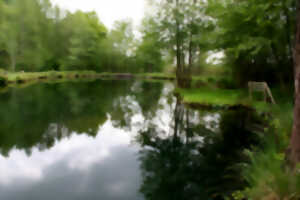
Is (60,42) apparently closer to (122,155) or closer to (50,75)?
(50,75)

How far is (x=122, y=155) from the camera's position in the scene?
6770mm

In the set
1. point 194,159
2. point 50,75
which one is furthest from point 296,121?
point 50,75

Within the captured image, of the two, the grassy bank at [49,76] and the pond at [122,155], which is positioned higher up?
the grassy bank at [49,76]

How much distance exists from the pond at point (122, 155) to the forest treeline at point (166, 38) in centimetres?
451

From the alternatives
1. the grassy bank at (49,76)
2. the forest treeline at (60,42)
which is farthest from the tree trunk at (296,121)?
the grassy bank at (49,76)

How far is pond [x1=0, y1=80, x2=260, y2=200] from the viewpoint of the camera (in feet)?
15.4

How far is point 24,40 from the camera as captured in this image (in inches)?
1619

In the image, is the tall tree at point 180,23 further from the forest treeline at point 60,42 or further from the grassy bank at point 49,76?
the grassy bank at point 49,76

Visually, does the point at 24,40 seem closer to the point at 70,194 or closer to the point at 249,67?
the point at 249,67

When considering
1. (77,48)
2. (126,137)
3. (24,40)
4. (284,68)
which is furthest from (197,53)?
(77,48)

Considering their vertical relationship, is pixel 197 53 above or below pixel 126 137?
above

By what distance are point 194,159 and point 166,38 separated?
541 inches

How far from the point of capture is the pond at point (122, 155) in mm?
4680

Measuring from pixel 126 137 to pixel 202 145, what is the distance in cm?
289
